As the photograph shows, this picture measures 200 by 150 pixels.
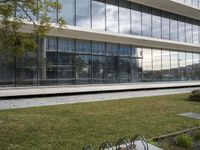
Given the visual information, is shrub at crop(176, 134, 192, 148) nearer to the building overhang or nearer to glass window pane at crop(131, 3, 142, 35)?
the building overhang

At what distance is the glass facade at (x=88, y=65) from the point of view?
60.1 ft

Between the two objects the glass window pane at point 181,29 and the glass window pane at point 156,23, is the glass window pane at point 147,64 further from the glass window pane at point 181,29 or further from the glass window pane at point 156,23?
the glass window pane at point 181,29

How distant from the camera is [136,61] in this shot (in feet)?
85.1

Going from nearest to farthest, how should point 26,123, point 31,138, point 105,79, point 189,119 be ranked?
point 31,138
point 26,123
point 189,119
point 105,79

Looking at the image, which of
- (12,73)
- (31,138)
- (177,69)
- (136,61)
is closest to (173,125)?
(31,138)

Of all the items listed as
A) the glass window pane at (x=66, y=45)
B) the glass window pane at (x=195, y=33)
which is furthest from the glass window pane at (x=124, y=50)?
the glass window pane at (x=195, y=33)

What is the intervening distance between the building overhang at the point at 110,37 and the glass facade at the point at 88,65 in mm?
586

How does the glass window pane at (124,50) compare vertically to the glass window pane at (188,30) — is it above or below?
below

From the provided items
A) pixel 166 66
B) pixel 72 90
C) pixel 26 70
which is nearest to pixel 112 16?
pixel 72 90

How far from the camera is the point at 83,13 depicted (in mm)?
20203

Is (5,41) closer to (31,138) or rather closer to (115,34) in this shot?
(31,138)

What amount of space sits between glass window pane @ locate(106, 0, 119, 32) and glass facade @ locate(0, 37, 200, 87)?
1944 mm

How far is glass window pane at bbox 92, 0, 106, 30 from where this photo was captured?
2098cm

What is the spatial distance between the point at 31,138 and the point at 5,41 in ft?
10.1
